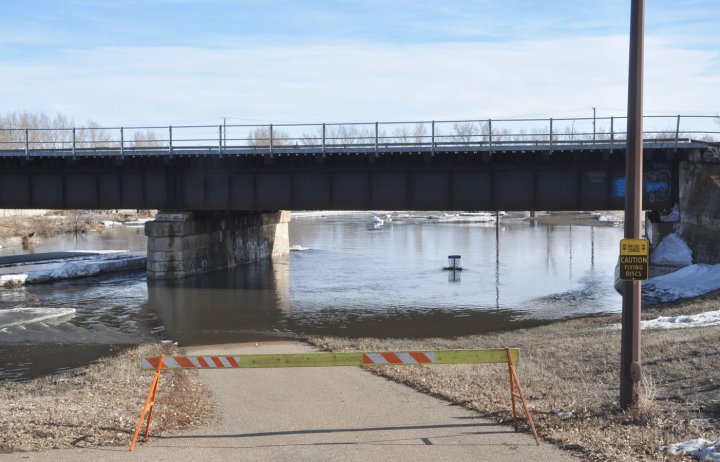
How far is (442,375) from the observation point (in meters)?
14.4

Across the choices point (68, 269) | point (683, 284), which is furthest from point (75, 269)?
point (683, 284)

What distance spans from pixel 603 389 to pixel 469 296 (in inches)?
829

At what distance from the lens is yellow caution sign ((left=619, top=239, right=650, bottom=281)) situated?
1038 cm

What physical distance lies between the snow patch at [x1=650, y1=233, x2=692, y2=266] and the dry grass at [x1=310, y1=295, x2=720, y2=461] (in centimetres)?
1214

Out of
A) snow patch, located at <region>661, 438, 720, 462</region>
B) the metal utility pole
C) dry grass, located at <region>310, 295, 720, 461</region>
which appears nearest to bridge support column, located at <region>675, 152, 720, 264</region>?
dry grass, located at <region>310, 295, 720, 461</region>

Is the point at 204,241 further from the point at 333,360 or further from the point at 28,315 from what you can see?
the point at 333,360

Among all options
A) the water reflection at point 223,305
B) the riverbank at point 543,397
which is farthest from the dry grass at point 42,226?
the riverbank at point 543,397

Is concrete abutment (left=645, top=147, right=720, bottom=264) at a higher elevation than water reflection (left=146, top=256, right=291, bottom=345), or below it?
higher

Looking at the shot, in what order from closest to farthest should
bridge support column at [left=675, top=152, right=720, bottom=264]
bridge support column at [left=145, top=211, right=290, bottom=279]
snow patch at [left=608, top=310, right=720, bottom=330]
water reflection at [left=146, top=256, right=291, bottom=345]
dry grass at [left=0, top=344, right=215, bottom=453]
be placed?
dry grass at [left=0, top=344, right=215, bottom=453]
snow patch at [left=608, top=310, right=720, bottom=330]
water reflection at [left=146, top=256, right=291, bottom=345]
bridge support column at [left=675, top=152, right=720, bottom=264]
bridge support column at [left=145, top=211, right=290, bottom=279]

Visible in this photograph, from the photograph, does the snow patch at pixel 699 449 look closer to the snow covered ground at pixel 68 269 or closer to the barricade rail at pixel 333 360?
the barricade rail at pixel 333 360

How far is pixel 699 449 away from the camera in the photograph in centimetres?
845

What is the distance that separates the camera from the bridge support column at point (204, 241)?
3984 cm

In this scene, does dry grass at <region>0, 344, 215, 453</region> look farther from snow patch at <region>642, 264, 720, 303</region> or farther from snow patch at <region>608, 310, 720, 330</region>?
snow patch at <region>642, 264, 720, 303</region>

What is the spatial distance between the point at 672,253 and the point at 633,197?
22.1 m
